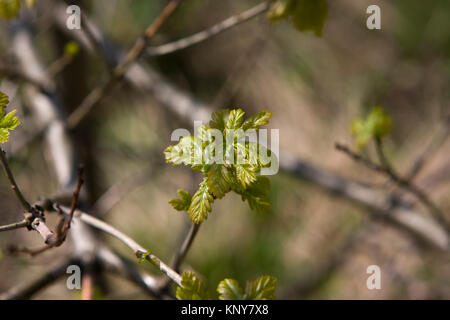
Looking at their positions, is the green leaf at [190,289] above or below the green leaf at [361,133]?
below

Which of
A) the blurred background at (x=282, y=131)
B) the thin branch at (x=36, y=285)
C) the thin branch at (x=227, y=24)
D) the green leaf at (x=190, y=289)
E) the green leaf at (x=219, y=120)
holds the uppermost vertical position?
the blurred background at (x=282, y=131)

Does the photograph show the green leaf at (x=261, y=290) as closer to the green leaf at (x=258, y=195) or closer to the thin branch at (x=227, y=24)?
the green leaf at (x=258, y=195)

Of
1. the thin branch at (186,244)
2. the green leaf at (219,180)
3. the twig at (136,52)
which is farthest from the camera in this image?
the twig at (136,52)

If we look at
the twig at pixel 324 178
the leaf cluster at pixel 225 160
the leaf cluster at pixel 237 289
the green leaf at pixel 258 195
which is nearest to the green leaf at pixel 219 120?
the leaf cluster at pixel 225 160

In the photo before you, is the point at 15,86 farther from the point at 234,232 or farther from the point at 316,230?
the point at 316,230

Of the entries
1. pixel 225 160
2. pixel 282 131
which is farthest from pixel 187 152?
pixel 282 131

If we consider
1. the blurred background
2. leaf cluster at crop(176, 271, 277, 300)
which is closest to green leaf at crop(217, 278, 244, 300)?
leaf cluster at crop(176, 271, 277, 300)

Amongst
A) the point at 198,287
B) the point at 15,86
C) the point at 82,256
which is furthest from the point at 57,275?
the point at 15,86
